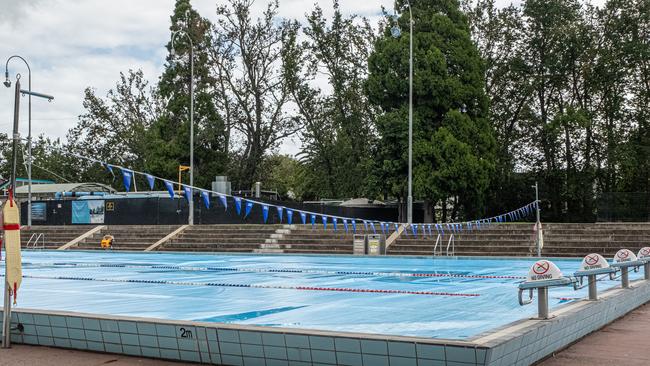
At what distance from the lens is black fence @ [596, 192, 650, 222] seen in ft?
108

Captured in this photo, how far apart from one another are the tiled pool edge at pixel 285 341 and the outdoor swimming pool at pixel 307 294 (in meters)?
1.27

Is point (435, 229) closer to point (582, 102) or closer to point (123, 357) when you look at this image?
point (582, 102)

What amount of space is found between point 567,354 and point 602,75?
35423mm

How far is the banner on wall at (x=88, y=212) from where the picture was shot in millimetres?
38938

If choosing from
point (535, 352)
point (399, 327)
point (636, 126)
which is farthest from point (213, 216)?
point (535, 352)

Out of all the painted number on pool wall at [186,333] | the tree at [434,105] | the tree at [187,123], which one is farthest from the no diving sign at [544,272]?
the tree at [187,123]

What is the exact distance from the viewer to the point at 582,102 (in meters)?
40.9

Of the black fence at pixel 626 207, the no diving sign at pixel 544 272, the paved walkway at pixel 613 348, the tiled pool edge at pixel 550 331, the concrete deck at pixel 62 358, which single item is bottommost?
the paved walkway at pixel 613 348

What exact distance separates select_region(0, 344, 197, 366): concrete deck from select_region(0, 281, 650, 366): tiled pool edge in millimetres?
80

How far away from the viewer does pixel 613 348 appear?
23.6ft

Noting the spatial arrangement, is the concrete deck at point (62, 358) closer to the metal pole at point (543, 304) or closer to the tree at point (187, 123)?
the metal pole at point (543, 304)

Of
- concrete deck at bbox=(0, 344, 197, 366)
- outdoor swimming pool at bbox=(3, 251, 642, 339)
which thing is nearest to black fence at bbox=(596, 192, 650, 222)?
outdoor swimming pool at bbox=(3, 251, 642, 339)

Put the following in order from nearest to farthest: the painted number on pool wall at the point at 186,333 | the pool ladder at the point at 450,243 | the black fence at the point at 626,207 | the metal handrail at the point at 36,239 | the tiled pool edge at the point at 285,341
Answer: the tiled pool edge at the point at 285,341 → the painted number on pool wall at the point at 186,333 → the pool ladder at the point at 450,243 → the black fence at the point at 626,207 → the metal handrail at the point at 36,239

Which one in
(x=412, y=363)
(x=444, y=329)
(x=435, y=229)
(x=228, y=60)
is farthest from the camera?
(x=228, y=60)
